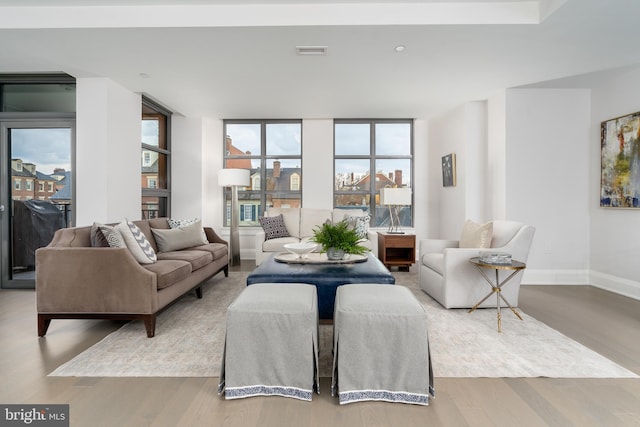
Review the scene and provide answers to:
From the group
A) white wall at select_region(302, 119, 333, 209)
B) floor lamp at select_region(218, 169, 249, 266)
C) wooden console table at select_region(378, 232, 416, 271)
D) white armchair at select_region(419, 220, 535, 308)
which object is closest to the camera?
white armchair at select_region(419, 220, 535, 308)

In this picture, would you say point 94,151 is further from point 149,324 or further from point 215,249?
point 149,324

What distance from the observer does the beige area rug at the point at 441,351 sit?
6.58 feet

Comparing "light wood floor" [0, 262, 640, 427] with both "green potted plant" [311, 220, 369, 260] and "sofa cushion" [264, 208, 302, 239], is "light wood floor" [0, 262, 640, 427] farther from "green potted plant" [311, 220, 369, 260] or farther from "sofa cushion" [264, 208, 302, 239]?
"sofa cushion" [264, 208, 302, 239]

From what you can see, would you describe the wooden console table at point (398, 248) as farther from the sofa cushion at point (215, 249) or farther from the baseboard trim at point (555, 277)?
the sofa cushion at point (215, 249)

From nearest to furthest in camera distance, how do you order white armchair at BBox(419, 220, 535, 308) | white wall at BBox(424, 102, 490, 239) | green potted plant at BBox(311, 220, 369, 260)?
green potted plant at BBox(311, 220, 369, 260) < white armchair at BBox(419, 220, 535, 308) < white wall at BBox(424, 102, 490, 239)

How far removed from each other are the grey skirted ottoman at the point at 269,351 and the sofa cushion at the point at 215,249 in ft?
7.71

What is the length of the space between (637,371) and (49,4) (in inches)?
209

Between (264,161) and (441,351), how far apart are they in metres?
4.74

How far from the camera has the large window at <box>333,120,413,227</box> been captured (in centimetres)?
610

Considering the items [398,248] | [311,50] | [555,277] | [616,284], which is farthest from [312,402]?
[616,284]

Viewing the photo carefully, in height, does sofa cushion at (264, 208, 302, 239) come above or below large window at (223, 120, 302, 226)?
below

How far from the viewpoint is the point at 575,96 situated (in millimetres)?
4195

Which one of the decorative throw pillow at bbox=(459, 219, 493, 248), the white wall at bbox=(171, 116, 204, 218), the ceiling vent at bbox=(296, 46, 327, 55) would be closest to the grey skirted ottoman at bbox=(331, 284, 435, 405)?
the decorative throw pillow at bbox=(459, 219, 493, 248)

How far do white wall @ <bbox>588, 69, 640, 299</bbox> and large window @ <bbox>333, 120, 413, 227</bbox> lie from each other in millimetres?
2703
